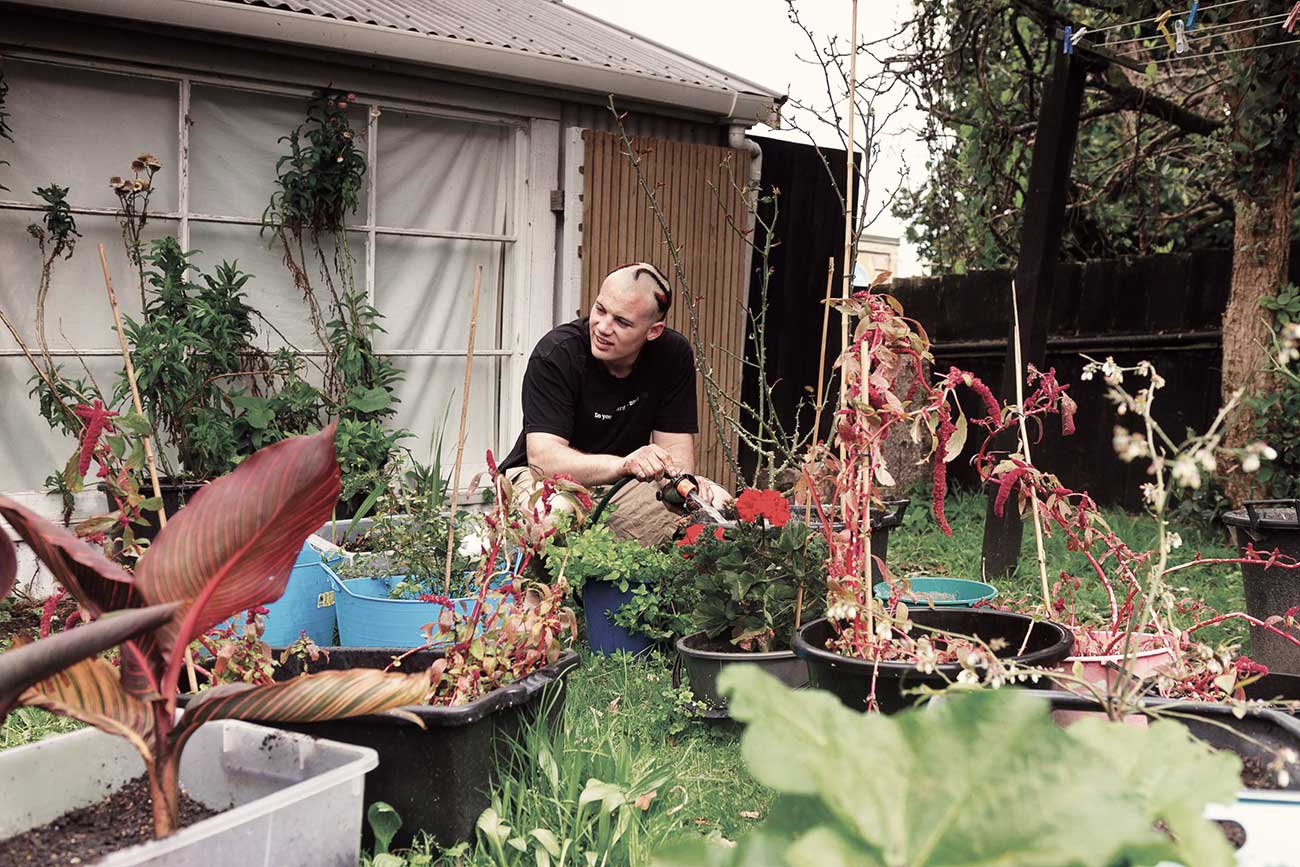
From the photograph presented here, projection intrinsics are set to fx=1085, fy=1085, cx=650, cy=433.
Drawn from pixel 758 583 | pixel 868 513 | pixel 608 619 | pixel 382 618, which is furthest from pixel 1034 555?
pixel 868 513

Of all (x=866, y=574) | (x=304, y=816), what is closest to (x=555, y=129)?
(x=866, y=574)

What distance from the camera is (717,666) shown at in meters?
2.63

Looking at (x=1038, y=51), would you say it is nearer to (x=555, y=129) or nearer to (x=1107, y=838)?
(x=555, y=129)

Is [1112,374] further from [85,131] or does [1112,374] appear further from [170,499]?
[85,131]

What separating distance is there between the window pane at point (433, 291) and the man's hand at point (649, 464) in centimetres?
187

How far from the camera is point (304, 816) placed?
4.12 feet

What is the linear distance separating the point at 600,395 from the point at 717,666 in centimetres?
157

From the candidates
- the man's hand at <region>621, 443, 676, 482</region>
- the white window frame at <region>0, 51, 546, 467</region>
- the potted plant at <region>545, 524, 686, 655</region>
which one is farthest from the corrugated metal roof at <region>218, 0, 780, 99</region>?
the potted plant at <region>545, 524, 686, 655</region>

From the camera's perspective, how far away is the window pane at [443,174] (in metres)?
4.86

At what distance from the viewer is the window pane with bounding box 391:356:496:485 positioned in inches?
195

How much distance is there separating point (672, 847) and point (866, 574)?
1327 millimetres

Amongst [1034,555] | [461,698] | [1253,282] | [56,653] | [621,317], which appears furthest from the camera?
[1034,555]

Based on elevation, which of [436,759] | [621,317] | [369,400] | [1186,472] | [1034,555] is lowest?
[1034,555]

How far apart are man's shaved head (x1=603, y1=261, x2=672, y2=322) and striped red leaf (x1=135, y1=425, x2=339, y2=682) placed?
2556 millimetres
